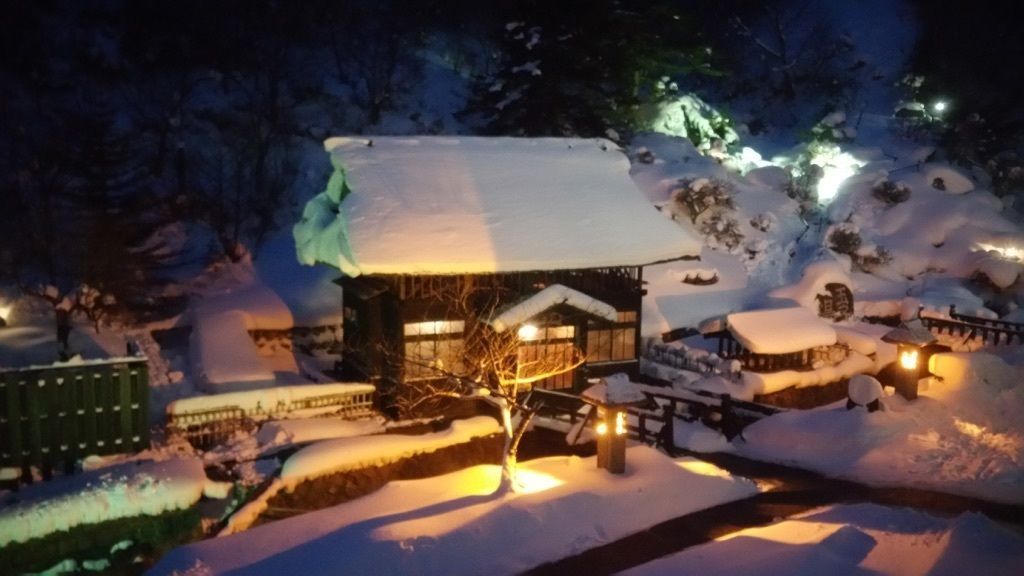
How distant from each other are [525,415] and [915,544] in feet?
18.6

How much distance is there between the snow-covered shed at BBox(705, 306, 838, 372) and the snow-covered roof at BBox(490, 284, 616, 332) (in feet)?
15.9

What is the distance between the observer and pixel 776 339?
70.6ft

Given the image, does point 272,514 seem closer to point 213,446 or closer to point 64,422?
point 213,446

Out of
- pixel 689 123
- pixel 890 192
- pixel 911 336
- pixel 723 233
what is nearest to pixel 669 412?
pixel 911 336

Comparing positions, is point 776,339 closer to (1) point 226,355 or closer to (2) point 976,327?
(2) point 976,327

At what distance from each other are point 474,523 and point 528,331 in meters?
8.07

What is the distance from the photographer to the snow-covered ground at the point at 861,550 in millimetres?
9250

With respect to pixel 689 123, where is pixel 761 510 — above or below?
below

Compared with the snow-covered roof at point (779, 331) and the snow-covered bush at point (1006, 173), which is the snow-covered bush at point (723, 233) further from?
the snow-covered bush at point (1006, 173)

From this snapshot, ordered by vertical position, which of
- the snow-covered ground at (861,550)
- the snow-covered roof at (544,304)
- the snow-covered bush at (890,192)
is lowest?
the snow-covered ground at (861,550)

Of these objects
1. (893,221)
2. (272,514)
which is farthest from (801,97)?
(272,514)

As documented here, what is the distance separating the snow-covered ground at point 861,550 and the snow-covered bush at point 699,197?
2009 centimetres

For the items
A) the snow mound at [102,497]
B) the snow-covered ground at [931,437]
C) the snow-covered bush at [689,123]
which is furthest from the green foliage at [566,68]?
the snow mound at [102,497]

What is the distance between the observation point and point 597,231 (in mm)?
19594
